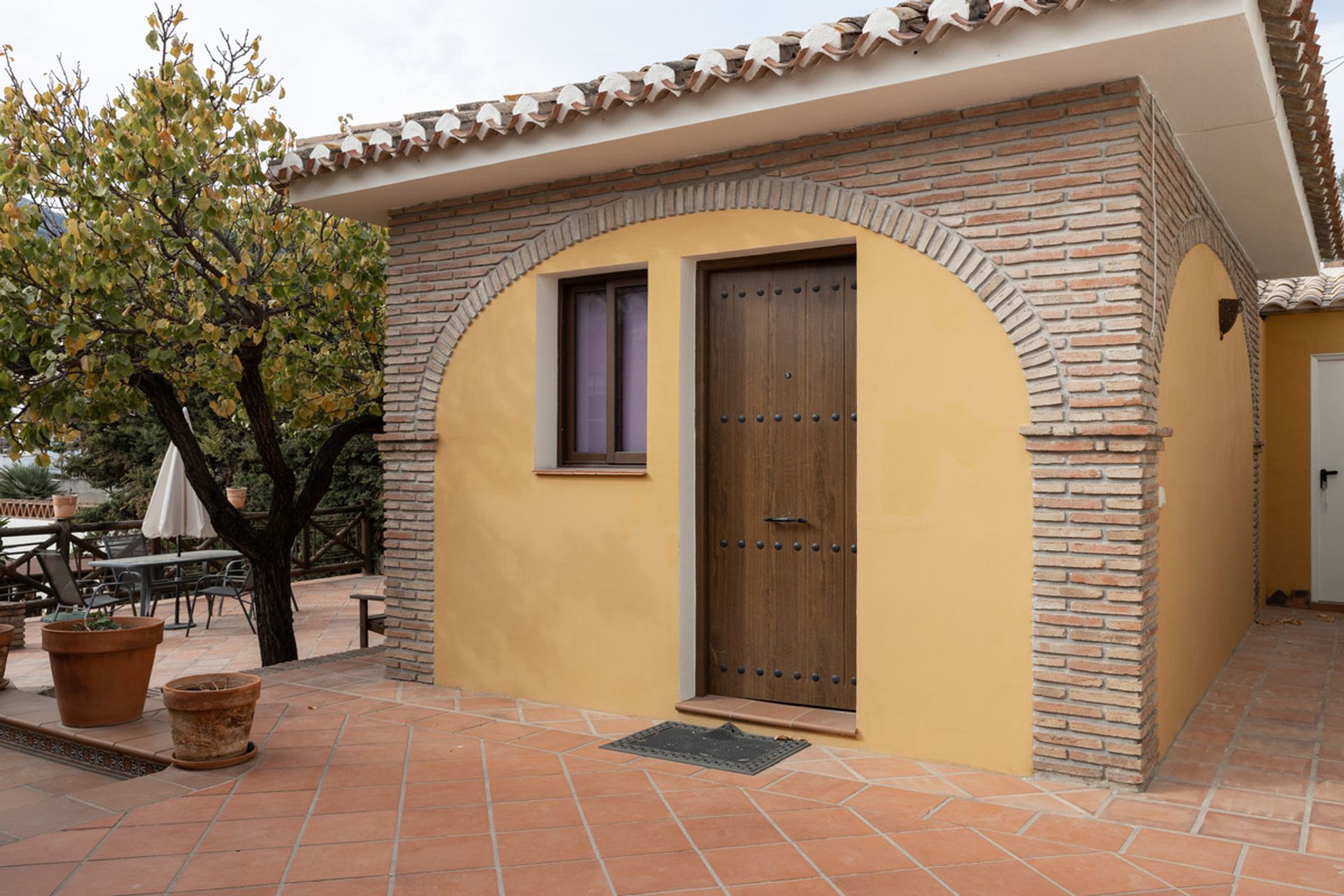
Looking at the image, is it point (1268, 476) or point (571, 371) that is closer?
point (571, 371)

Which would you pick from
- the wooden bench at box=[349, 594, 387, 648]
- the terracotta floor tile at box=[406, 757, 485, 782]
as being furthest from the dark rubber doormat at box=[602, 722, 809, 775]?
the wooden bench at box=[349, 594, 387, 648]

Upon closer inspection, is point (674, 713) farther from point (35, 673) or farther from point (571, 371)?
point (35, 673)

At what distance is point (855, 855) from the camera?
150 inches

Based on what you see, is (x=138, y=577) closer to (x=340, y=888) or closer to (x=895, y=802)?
(x=340, y=888)

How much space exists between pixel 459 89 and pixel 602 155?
27426 mm

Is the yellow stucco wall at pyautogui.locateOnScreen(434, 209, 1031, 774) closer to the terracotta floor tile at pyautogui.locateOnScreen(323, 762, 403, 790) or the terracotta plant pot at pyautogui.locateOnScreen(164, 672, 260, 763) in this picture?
the terracotta floor tile at pyautogui.locateOnScreen(323, 762, 403, 790)

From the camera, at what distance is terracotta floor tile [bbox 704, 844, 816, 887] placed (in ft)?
11.9

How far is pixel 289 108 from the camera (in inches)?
308

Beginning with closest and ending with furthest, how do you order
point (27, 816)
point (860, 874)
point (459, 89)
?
1. point (860, 874)
2. point (27, 816)
3. point (459, 89)

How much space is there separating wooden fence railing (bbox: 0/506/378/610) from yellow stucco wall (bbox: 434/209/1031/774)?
593 cm

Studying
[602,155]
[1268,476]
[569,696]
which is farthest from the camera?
[1268,476]

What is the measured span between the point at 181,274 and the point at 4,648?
270 cm

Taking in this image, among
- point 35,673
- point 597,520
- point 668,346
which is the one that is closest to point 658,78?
point 668,346

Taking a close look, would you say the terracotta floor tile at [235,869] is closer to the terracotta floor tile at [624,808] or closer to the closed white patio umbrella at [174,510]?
the terracotta floor tile at [624,808]
